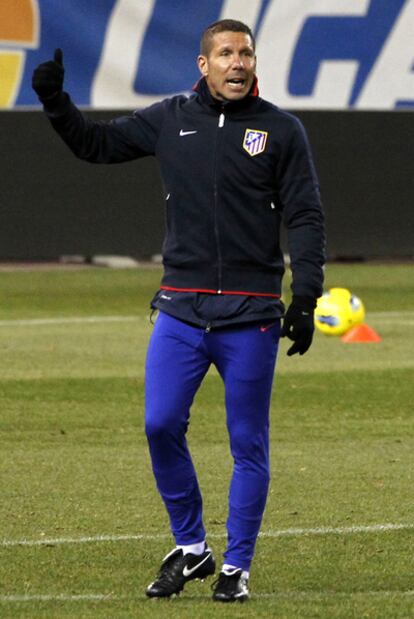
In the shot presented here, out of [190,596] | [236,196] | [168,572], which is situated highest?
[236,196]

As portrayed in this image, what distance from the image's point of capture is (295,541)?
7.64 meters

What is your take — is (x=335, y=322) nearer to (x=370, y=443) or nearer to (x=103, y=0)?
(x=370, y=443)

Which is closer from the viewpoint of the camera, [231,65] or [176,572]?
[231,65]

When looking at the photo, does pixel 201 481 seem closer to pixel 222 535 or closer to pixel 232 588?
pixel 222 535

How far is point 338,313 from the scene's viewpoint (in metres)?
16.3

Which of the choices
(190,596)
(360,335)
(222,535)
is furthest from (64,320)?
(190,596)

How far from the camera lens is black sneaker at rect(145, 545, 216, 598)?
6.48 metres

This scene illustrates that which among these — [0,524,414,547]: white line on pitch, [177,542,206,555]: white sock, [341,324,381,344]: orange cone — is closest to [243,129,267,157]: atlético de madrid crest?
[177,542,206,555]: white sock

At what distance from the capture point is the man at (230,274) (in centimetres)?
637

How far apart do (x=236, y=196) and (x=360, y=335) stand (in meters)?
10.1

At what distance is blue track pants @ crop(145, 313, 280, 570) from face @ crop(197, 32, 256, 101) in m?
0.89

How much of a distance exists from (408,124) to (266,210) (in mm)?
17232

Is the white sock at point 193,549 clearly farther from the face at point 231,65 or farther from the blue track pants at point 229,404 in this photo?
the face at point 231,65

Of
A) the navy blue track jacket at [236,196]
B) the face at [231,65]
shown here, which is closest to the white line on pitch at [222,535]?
the navy blue track jacket at [236,196]
